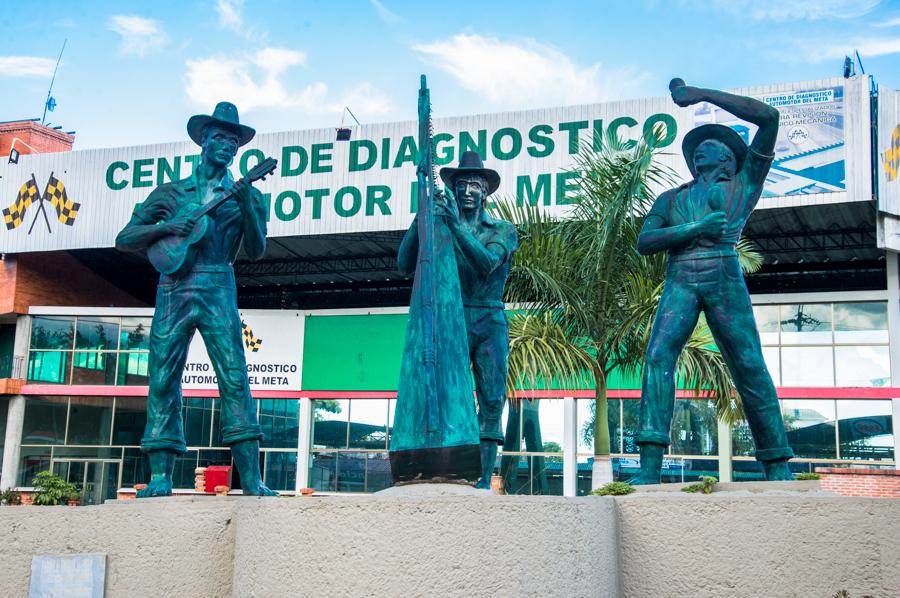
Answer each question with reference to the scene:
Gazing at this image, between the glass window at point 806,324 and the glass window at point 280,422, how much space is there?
41.5 ft

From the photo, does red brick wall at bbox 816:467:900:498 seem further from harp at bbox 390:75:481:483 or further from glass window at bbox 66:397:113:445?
glass window at bbox 66:397:113:445

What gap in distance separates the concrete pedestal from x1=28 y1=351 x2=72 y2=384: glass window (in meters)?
24.1

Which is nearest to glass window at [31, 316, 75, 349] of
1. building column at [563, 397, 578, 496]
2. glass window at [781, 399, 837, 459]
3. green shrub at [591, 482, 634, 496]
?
building column at [563, 397, 578, 496]

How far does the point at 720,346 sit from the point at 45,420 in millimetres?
25749

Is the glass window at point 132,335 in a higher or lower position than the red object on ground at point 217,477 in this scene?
higher

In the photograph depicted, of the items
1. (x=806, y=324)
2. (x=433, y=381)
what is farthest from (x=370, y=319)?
(x=433, y=381)

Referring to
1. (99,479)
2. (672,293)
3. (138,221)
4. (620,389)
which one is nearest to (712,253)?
(672,293)

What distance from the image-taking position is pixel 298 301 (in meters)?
34.8

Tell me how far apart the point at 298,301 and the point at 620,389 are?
49.9 feet

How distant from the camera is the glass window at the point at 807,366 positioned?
73.6ft

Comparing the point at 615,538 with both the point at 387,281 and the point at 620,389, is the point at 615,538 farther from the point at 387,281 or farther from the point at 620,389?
the point at 387,281

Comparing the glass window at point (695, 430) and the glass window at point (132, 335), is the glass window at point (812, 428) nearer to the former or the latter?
the glass window at point (695, 430)

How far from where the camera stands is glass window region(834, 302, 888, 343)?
73.2ft

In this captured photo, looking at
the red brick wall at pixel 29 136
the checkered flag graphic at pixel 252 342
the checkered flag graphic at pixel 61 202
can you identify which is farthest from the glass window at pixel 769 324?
the red brick wall at pixel 29 136
